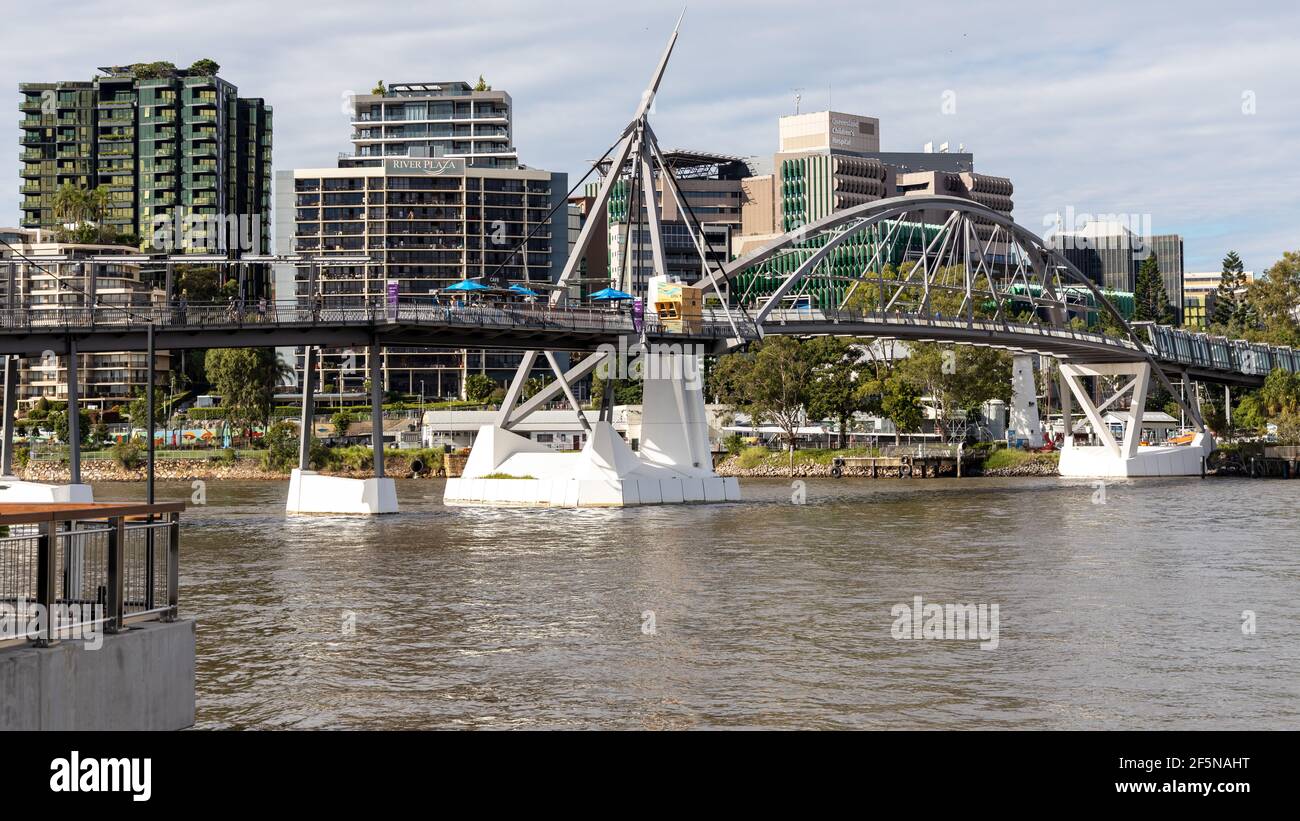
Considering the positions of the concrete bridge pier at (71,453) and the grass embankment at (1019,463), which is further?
the grass embankment at (1019,463)

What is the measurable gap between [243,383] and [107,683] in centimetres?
15840

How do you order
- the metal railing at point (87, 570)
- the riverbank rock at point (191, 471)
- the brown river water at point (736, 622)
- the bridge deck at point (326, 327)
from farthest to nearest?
the riverbank rock at point (191, 471)
the bridge deck at point (326, 327)
the brown river water at point (736, 622)
the metal railing at point (87, 570)

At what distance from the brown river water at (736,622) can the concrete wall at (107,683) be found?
3950 mm

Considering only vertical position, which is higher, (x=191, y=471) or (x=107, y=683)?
(x=191, y=471)

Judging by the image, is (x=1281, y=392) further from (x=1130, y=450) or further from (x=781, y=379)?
(x=781, y=379)

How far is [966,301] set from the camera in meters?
131

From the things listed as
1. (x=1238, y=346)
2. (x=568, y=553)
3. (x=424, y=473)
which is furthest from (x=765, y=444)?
(x=568, y=553)

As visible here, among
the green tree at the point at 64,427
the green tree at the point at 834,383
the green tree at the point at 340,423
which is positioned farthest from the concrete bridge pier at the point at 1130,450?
the green tree at the point at 64,427

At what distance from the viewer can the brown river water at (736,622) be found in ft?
82.9

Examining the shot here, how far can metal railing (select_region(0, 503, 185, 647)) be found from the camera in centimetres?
1834

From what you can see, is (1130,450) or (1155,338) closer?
(1130,450)

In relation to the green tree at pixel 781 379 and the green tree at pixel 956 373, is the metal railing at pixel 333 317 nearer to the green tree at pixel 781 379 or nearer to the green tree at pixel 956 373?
the green tree at pixel 781 379

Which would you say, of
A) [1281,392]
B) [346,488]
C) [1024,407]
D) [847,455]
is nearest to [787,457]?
[847,455]

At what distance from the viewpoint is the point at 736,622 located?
120ft
